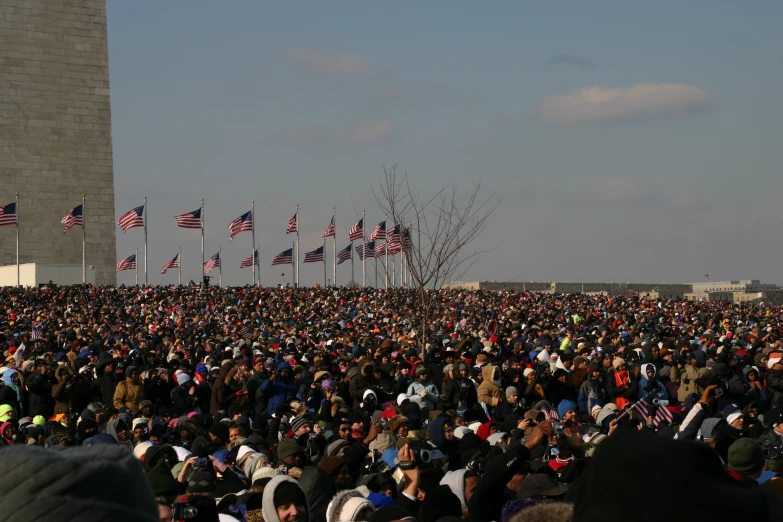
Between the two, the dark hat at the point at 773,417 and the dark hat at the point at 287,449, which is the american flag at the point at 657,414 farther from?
the dark hat at the point at 287,449

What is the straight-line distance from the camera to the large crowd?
169cm

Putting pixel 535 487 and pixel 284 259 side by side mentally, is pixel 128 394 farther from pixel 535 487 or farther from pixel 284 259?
pixel 284 259

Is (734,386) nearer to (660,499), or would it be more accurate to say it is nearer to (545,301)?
(660,499)

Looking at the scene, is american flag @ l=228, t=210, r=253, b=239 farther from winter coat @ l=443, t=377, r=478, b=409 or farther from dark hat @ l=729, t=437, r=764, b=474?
dark hat @ l=729, t=437, r=764, b=474

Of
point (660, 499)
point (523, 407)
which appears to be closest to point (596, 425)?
point (523, 407)

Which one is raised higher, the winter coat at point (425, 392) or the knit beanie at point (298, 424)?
the knit beanie at point (298, 424)

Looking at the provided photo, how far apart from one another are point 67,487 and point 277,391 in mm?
13350

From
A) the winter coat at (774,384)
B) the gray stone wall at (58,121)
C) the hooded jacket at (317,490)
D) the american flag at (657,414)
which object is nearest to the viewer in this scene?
the hooded jacket at (317,490)

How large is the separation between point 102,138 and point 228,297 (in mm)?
29240

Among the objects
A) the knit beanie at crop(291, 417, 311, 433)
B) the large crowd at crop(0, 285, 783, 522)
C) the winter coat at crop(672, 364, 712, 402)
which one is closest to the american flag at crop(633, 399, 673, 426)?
the large crowd at crop(0, 285, 783, 522)

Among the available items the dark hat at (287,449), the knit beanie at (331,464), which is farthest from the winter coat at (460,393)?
the knit beanie at (331,464)

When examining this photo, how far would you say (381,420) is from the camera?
11.3 m

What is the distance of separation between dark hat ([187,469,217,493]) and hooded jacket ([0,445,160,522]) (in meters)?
5.39

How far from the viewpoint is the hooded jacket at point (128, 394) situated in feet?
47.9
